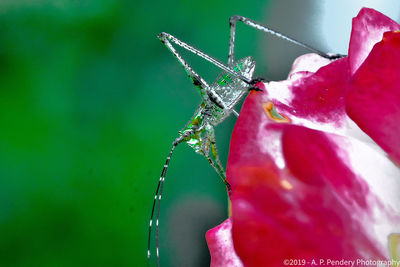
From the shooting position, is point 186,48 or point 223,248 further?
point 186,48

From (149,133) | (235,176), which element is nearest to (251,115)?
(235,176)

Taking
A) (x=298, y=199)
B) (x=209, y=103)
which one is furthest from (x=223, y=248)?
(x=209, y=103)

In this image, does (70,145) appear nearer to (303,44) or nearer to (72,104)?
(72,104)

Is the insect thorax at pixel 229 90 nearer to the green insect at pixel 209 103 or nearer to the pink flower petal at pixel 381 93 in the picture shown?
the green insect at pixel 209 103

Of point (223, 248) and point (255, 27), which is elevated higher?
point (255, 27)

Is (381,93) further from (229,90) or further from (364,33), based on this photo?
(229,90)

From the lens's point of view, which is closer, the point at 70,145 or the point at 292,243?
the point at 292,243

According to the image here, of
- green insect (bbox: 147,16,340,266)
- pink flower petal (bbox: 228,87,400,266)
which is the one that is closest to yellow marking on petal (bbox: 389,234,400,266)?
pink flower petal (bbox: 228,87,400,266)
